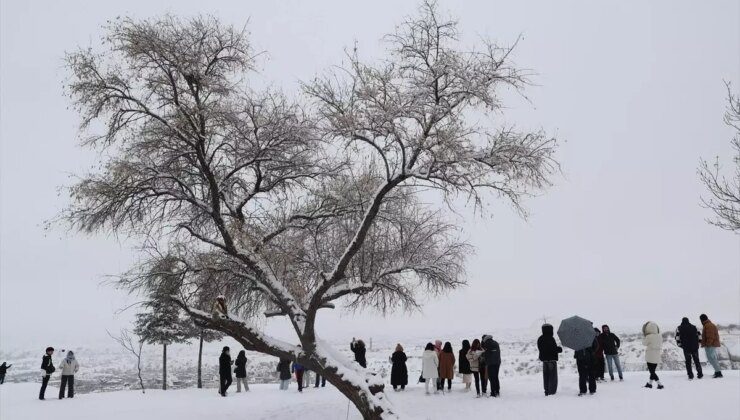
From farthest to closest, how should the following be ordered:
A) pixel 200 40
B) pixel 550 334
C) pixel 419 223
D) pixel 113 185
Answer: pixel 419 223 → pixel 550 334 → pixel 200 40 → pixel 113 185

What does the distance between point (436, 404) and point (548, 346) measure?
3573mm

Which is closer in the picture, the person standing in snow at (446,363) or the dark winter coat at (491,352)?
the dark winter coat at (491,352)

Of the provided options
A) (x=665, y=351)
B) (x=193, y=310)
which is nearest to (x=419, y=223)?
(x=193, y=310)

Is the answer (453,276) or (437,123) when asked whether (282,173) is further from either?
(453,276)

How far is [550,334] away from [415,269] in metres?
4.05

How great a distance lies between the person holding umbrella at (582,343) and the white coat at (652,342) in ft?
5.10

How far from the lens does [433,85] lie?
11.3 m

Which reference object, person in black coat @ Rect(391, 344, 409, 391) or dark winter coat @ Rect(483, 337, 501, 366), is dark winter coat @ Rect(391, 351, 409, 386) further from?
dark winter coat @ Rect(483, 337, 501, 366)

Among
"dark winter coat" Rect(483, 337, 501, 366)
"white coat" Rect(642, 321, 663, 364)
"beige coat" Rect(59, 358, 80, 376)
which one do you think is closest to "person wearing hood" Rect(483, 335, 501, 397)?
"dark winter coat" Rect(483, 337, 501, 366)

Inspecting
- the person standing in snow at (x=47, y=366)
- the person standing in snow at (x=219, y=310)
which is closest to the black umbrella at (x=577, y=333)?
the person standing in snow at (x=219, y=310)

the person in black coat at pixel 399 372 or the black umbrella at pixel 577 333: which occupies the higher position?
the black umbrella at pixel 577 333

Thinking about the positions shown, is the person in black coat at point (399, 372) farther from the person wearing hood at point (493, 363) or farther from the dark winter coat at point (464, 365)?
the person wearing hood at point (493, 363)

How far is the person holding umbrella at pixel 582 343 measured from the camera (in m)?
13.6

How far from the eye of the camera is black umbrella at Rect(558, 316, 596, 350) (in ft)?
45.4
